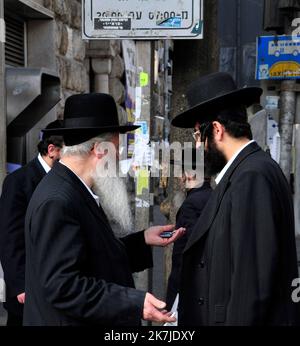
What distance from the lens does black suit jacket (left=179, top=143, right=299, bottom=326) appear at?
8.93 feet

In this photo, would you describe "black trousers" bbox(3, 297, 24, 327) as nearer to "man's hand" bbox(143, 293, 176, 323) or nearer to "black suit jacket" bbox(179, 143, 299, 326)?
"black suit jacket" bbox(179, 143, 299, 326)

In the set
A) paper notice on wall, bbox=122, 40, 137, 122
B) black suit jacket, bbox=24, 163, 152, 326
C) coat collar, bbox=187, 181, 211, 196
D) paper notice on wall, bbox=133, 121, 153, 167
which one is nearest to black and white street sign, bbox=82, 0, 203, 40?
paper notice on wall, bbox=133, 121, 153, 167

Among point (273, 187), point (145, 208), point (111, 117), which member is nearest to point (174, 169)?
point (145, 208)

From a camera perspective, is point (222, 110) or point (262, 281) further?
point (222, 110)

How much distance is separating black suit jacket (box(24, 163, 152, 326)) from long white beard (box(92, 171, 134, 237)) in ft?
0.53

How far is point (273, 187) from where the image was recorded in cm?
279

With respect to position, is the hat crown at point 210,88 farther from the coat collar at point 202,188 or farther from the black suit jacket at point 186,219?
the coat collar at point 202,188

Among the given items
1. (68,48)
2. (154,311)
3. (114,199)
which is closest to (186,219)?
(114,199)

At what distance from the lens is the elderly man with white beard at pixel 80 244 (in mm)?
2672

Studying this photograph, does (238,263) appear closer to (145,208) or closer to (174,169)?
(145,208)

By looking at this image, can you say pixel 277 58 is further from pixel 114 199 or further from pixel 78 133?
pixel 78 133

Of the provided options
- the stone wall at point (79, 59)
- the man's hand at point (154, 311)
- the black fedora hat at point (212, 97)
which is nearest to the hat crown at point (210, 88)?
the black fedora hat at point (212, 97)

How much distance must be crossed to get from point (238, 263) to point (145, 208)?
7.38ft

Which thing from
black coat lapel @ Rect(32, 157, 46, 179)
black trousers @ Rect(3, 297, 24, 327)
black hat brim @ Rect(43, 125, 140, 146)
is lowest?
black trousers @ Rect(3, 297, 24, 327)
